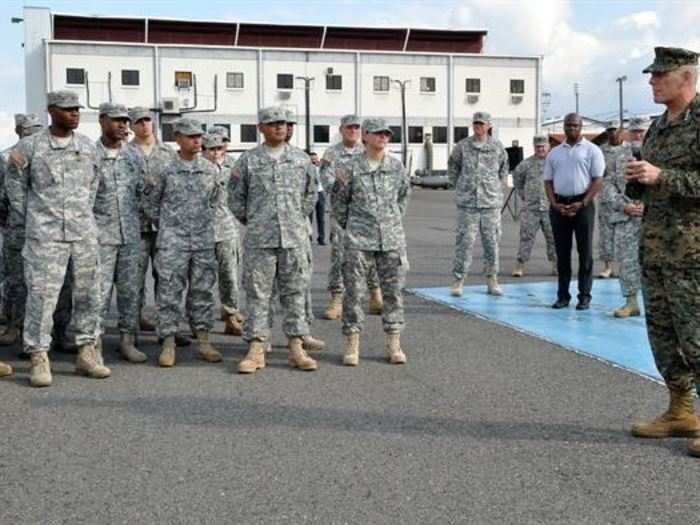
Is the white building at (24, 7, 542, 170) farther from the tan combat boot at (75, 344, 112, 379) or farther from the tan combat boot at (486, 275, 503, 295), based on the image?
the tan combat boot at (75, 344, 112, 379)

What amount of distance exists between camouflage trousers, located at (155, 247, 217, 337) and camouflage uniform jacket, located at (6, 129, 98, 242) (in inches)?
33.6

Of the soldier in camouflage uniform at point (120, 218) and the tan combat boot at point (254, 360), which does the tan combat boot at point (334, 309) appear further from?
the soldier in camouflage uniform at point (120, 218)

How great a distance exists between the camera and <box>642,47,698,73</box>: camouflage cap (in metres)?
4.63

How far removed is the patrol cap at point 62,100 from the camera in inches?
245

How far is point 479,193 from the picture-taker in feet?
32.7

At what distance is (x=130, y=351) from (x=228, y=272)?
3.82 feet

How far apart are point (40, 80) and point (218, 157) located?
191 ft

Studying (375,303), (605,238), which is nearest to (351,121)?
(375,303)

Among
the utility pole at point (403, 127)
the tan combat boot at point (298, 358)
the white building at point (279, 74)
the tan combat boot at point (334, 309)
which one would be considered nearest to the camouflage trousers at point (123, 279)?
the tan combat boot at point (298, 358)

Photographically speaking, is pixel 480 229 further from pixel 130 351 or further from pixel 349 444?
pixel 349 444

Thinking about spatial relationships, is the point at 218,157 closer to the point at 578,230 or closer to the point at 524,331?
the point at 524,331

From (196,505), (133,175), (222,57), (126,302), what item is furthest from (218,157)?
(222,57)

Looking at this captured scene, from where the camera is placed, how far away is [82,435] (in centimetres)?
503

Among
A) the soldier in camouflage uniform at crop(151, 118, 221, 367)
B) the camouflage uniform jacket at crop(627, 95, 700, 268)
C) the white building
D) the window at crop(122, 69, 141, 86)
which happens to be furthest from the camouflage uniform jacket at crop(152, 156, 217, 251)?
the window at crop(122, 69, 141, 86)
